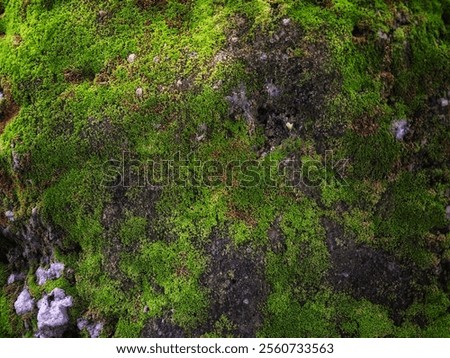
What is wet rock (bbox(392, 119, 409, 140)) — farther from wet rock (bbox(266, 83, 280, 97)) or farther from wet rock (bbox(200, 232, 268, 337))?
wet rock (bbox(200, 232, 268, 337))

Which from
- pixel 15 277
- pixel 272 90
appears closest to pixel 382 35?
pixel 272 90

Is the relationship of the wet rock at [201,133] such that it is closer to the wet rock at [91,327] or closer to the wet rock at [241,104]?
the wet rock at [241,104]

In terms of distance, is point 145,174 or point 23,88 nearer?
point 145,174

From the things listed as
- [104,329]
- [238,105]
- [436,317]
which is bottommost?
[436,317]

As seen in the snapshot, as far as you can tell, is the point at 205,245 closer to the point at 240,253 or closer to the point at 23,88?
the point at 240,253

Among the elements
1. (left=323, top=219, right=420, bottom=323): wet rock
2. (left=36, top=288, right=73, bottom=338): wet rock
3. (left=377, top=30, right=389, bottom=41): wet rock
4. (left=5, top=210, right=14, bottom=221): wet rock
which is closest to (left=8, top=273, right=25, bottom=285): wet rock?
(left=36, top=288, right=73, bottom=338): wet rock

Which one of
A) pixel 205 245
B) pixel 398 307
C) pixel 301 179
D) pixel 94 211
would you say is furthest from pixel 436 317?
pixel 94 211
